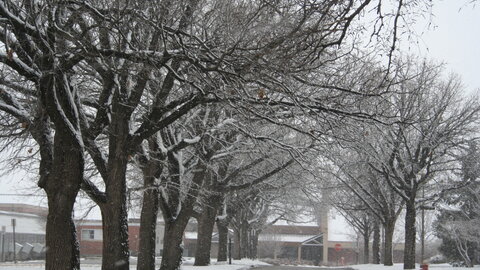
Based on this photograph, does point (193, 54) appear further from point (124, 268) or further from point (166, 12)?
point (124, 268)

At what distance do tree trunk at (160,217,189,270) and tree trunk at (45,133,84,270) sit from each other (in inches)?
367

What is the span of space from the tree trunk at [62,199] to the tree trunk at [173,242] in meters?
9.32

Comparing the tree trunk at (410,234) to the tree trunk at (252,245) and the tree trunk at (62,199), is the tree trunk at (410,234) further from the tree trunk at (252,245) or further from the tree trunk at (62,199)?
the tree trunk at (252,245)

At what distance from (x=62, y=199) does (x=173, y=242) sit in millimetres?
10055

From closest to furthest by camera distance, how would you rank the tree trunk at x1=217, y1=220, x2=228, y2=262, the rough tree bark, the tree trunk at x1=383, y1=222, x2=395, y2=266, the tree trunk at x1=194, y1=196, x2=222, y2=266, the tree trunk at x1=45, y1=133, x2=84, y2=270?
the tree trunk at x1=45, y1=133, x2=84, y2=270
the rough tree bark
the tree trunk at x1=194, y1=196, x2=222, y2=266
the tree trunk at x1=383, y1=222, x2=395, y2=266
the tree trunk at x1=217, y1=220, x2=228, y2=262

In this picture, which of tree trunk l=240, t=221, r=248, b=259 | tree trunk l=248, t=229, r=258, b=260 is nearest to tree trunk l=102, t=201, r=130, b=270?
tree trunk l=240, t=221, r=248, b=259

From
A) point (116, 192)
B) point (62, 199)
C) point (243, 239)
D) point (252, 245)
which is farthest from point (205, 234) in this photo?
point (252, 245)

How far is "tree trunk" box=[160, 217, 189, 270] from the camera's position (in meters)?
20.4

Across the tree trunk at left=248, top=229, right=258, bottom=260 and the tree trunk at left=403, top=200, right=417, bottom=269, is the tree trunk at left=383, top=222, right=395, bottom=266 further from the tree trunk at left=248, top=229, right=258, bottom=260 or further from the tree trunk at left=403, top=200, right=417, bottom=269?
the tree trunk at left=248, top=229, right=258, bottom=260

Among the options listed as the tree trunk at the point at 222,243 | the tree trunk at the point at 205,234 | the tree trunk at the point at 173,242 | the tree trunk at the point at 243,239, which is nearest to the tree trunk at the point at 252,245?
the tree trunk at the point at 243,239

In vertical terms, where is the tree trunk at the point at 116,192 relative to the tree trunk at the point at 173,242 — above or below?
above

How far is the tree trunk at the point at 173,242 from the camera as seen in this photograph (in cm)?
2041

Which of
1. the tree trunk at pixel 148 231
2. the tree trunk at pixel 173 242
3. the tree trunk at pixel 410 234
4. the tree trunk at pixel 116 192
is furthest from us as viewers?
the tree trunk at pixel 410 234

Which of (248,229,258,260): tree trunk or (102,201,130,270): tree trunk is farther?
(248,229,258,260): tree trunk
